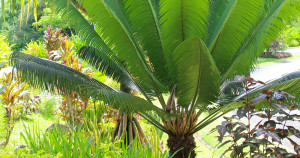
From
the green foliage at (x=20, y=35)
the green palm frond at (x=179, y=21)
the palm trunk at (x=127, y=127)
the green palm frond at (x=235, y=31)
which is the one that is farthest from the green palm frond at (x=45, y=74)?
the green foliage at (x=20, y=35)

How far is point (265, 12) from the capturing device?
4.00 metres

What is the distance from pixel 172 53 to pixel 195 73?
33 centimetres

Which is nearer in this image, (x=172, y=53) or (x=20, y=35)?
(x=172, y=53)

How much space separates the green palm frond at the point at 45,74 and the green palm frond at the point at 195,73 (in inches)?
41.2

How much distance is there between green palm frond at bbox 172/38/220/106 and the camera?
292cm

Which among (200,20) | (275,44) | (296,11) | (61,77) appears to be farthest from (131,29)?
(275,44)

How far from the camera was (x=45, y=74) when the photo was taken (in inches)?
126

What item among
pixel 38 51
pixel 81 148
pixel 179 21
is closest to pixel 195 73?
pixel 179 21

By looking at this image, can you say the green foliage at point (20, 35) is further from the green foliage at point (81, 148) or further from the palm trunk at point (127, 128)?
the green foliage at point (81, 148)

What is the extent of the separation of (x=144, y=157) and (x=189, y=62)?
1.12 metres

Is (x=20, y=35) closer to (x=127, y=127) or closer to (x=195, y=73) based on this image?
(x=127, y=127)

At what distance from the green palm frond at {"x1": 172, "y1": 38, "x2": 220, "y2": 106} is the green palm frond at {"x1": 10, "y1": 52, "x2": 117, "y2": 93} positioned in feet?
3.44

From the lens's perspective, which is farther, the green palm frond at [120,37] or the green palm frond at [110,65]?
the green palm frond at [110,65]

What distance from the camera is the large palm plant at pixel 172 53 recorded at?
125 inches
